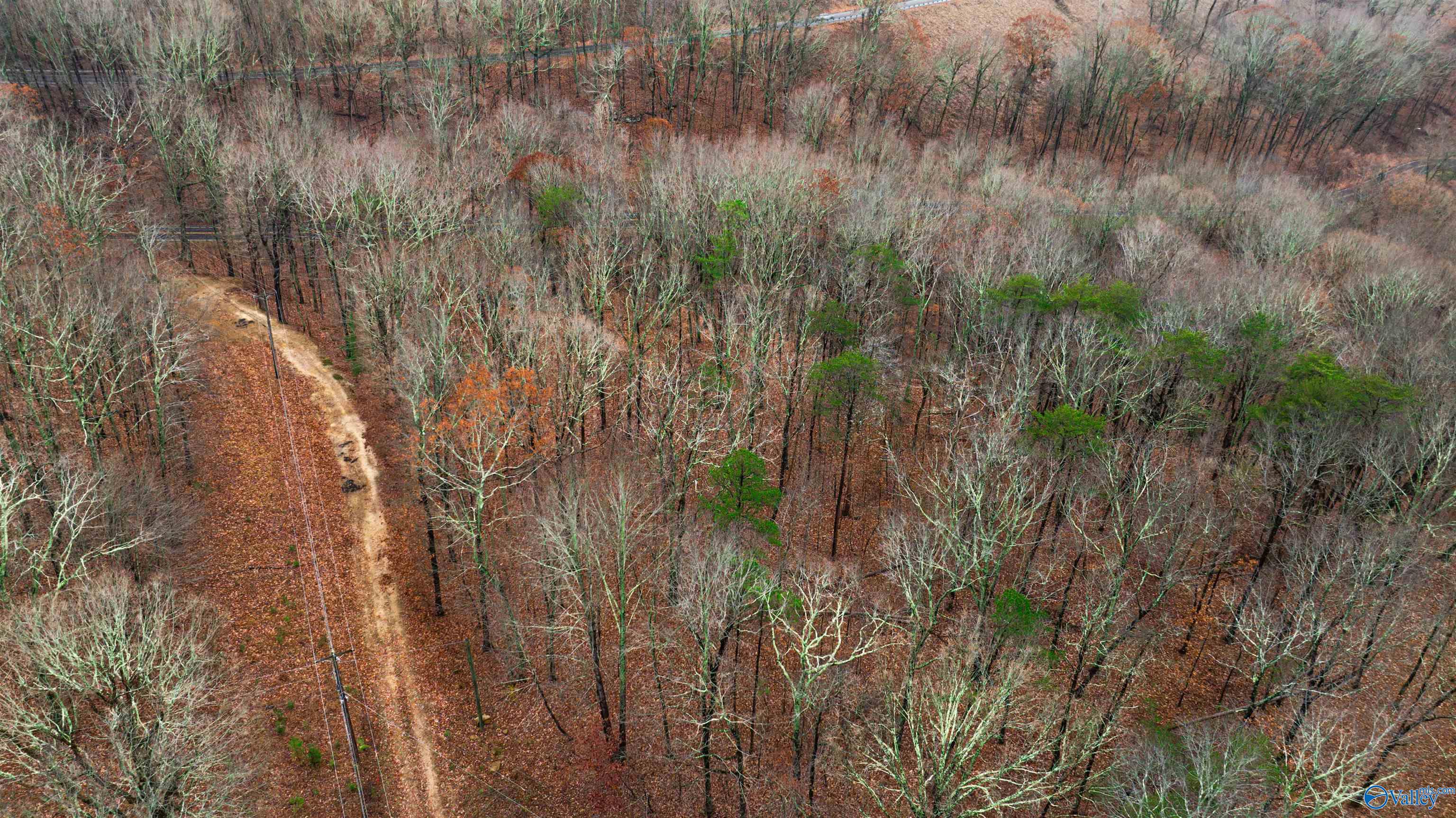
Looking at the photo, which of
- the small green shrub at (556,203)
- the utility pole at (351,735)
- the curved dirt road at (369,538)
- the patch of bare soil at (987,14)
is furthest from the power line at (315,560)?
the patch of bare soil at (987,14)

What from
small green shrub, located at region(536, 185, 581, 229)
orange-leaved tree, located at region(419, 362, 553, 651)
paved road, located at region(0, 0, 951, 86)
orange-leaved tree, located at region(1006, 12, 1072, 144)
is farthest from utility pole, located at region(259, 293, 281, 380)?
orange-leaved tree, located at region(1006, 12, 1072, 144)

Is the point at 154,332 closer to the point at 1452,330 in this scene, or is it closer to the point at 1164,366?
the point at 1164,366

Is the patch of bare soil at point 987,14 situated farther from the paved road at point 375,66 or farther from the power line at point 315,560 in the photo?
the power line at point 315,560

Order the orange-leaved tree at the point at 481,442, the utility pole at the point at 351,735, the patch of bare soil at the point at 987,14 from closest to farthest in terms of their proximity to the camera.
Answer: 1. the utility pole at the point at 351,735
2. the orange-leaved tree at the point at 481,442
3. the patch of bare soil at the point at 987,14

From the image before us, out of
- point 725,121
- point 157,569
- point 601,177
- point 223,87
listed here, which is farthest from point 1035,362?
point 223,87

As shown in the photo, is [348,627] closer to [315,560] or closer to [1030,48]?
[315,560]
